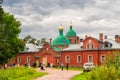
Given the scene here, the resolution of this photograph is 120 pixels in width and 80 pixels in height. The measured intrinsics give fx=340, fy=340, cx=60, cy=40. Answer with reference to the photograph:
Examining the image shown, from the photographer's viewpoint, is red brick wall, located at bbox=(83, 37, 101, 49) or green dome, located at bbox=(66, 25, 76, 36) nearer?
red brick wall, located at bbox=(83, 37, 101, 49)

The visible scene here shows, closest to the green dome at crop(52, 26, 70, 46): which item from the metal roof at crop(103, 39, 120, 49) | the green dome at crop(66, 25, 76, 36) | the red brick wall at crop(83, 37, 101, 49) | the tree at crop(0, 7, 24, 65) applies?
the green dome at crop(66, 25, 76, 36)

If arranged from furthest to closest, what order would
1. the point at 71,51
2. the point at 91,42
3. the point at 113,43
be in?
the point at 71,51, the point at 91,42, the point at 113,43

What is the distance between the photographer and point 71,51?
73.8 metres

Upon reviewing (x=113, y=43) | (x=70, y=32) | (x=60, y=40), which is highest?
(x=70, y=32)

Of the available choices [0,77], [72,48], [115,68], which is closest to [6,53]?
[72,48]

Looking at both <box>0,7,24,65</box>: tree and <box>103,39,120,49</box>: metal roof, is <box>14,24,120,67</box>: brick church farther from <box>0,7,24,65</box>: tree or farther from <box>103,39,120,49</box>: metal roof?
<box>0,7,24,65</box>: tree

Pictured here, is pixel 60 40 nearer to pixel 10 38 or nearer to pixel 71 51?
pixel 71 51

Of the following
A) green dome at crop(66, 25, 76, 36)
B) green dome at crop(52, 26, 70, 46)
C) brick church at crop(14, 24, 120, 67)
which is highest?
green dome at crop(66, 25, 76, 36)

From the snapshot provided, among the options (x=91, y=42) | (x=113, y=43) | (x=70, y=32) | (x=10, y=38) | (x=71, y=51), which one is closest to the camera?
(x=10, y=38)

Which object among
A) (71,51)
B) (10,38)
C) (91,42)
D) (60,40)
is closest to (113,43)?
(91,42)

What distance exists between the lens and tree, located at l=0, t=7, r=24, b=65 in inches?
2325

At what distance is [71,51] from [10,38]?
16.7 metres

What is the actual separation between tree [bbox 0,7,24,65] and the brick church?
1263 centimetres

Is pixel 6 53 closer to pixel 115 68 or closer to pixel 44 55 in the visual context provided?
pixel 44 55
